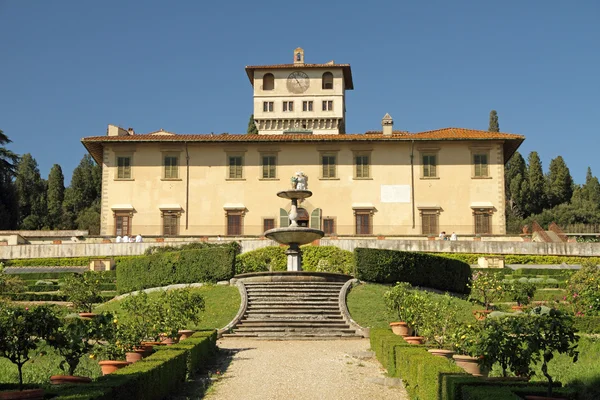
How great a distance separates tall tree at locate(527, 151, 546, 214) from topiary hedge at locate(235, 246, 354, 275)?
41082 mm

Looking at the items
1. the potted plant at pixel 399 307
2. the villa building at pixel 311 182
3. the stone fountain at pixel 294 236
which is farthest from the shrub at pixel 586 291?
the villa building at pixel 311 182

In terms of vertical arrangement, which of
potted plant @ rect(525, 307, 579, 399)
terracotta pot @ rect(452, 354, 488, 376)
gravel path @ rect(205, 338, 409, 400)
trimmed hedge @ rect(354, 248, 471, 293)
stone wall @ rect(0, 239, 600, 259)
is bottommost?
gravel path @ rect(205, 338, 409, 400)

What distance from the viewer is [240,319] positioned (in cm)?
2005

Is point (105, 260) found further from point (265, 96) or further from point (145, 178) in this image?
point (265, 96)

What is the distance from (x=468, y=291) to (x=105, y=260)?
1590 cm

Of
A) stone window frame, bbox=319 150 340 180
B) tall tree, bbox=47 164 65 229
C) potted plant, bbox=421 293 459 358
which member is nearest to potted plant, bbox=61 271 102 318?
potted plant, bbox=421 293 459 358

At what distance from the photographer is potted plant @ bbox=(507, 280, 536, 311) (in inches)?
886

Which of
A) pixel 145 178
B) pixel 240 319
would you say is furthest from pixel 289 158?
pixel 240 319

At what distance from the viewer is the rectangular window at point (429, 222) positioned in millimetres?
42406

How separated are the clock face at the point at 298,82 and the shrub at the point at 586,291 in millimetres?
35400

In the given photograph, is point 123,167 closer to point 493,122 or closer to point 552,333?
point 552,333

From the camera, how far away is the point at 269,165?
43.5 metres

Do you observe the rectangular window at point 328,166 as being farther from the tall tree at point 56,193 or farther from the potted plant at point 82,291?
the tall tree at point 56,193

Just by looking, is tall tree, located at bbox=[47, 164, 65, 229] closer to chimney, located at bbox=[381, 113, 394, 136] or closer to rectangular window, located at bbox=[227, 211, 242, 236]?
rectangular window, located at bbox=[227, 211, 242, 236]
